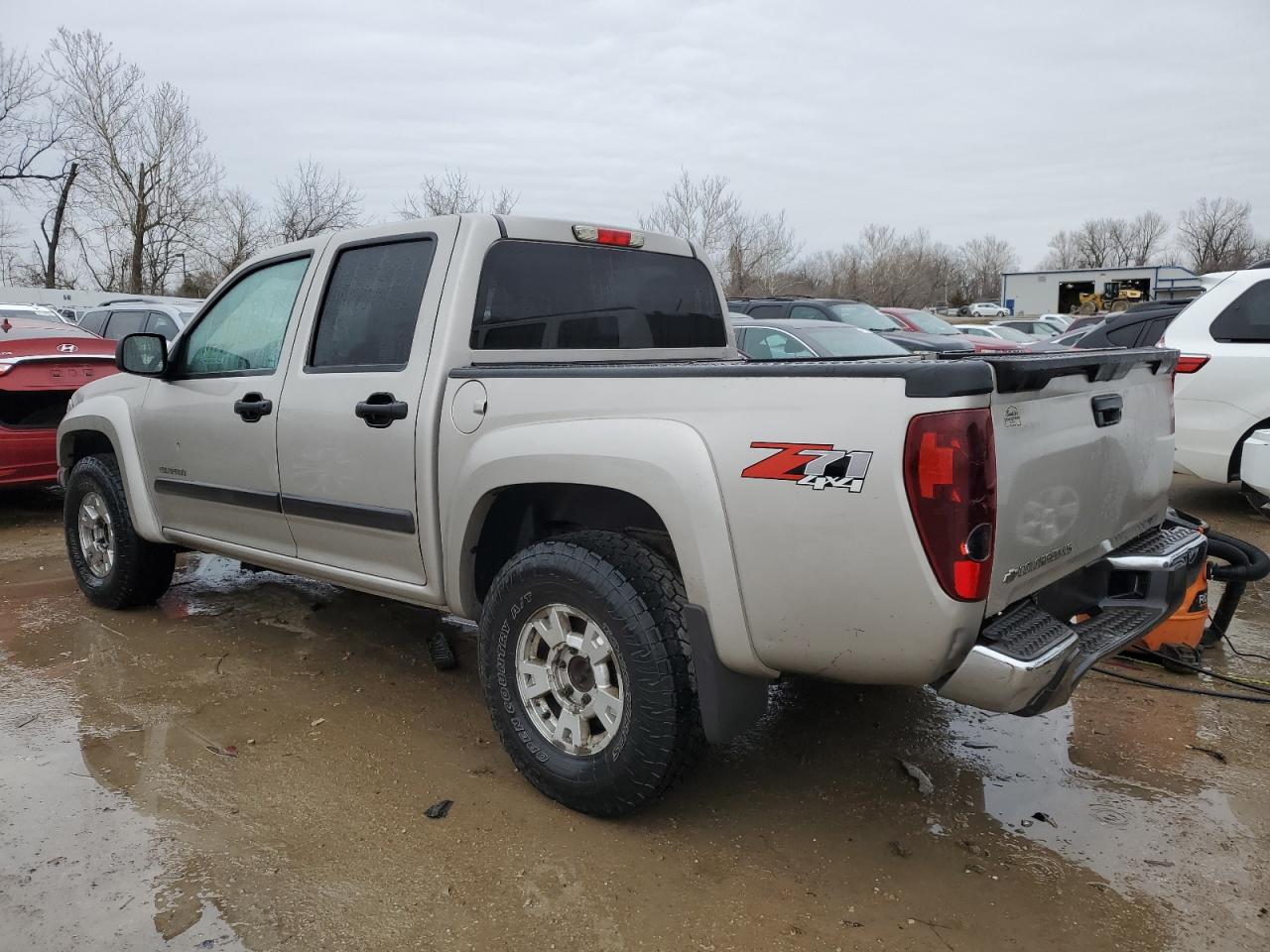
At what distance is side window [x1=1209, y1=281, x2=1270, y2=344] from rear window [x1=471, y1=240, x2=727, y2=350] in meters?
4.48

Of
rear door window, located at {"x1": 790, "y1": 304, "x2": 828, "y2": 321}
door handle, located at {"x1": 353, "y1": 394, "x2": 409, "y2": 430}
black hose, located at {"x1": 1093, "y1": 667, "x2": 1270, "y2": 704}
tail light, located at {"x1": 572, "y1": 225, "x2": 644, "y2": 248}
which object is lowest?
black hose, located at {"x1": 1093, "y1": 667, "x2": 1270, "y2": 704}

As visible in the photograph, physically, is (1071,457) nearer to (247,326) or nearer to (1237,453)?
(247,326)

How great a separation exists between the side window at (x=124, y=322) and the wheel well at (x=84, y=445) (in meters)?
9.17

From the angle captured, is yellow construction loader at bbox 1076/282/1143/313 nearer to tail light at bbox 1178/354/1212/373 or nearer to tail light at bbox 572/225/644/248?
tail light at bbox 1178/354/1212/373

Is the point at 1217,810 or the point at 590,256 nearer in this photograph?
the point at 1217,810

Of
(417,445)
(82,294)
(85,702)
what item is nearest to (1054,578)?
(417,445)

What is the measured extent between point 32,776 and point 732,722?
2.49m

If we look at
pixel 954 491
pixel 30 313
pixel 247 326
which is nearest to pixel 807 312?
pixel 247 326

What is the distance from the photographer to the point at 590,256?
384 cm

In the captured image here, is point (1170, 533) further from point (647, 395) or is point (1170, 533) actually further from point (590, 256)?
point (590, 256)

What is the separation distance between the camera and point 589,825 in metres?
2.95

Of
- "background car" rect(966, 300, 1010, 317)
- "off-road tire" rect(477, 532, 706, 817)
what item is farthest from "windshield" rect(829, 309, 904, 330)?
"background car" rect(966, 300, 1010, 317)

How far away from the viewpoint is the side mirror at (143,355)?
14.4ft

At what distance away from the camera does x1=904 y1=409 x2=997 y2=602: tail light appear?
2207mm
